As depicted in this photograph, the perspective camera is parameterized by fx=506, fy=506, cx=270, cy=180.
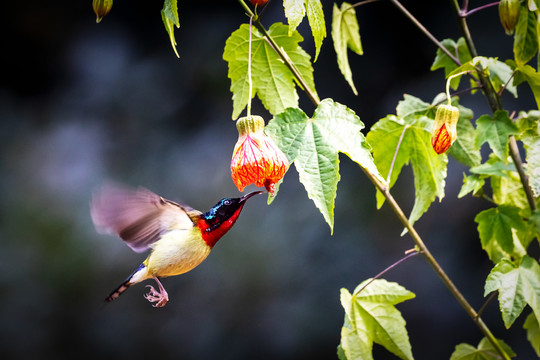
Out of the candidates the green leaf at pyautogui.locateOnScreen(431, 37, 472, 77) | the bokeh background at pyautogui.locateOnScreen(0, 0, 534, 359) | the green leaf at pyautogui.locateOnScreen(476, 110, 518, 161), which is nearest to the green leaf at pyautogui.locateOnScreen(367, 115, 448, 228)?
the green leaf at pyautogui.locateOnScreen(476, 110, 518, 161)

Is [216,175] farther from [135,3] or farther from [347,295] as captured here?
[347,295]

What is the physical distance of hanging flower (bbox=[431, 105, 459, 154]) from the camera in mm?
552

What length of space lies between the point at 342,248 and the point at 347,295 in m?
0.52

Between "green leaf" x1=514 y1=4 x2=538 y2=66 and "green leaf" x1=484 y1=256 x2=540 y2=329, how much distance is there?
0.90 ft

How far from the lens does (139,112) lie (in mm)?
1237

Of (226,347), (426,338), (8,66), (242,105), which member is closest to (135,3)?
(8,66)

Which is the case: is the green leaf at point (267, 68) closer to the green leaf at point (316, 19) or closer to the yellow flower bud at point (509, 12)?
the green leaf at point (316, 19)

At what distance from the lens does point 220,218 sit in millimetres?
457

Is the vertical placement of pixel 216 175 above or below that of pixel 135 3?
below

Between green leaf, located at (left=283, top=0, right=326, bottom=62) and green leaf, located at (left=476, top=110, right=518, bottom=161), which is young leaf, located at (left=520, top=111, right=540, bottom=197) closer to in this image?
green leaf, located at (left=476, top=110, right=518, bottom=161)

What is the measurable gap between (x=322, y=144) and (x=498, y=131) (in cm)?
32

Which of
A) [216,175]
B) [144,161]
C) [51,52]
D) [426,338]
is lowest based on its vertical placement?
[426,338]

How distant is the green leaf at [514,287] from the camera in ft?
2.11

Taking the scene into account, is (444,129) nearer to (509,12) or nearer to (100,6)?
(509,12)
